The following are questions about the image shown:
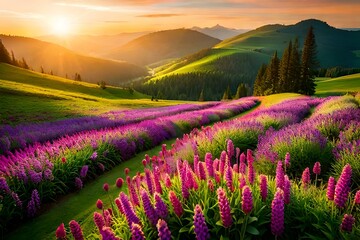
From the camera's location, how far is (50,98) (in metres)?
47.4

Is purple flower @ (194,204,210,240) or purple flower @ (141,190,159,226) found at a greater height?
purple flower @ (194,204,210,240)

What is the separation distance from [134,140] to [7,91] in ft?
132

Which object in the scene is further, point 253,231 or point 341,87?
point 341,87

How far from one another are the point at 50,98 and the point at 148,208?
49645 mm

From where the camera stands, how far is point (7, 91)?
43.4m

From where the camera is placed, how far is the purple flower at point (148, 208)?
127 inches

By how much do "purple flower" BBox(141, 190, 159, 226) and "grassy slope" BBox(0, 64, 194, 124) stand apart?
2377 centimetres

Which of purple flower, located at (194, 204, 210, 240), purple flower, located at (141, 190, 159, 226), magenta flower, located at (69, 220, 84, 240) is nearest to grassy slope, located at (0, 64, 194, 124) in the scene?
purple flower, located at (141, 190, 159, 226)

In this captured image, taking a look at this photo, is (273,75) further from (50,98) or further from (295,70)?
(50,98)

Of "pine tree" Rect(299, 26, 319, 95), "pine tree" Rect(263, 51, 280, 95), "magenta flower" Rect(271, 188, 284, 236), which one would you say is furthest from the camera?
"pine tree" Rect(263, 51, 280, 95)

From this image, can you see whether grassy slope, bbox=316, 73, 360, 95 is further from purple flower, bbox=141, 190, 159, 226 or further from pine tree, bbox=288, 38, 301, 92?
A: purple flower, bbox=141, 190, 159, 226

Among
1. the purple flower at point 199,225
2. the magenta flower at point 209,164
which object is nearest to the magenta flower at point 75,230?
the purple flower at point 199,225

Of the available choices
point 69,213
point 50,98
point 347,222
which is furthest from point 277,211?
point 50,98

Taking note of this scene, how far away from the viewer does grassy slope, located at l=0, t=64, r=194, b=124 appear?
30.2 metres
